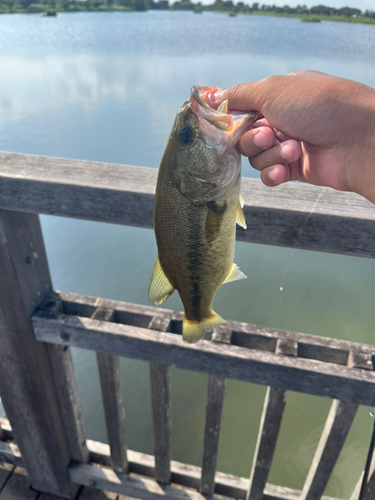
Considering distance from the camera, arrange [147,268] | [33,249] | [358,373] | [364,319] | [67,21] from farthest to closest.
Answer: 1. [67,21]
2. [147,268]
3. [364,319]
4. [33,249]
5. [358,373]

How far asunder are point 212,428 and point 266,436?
0.77ft

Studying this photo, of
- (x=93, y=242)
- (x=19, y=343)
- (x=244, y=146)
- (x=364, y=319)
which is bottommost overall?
(x=364, y=319)

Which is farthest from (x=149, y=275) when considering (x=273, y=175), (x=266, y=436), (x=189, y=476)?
(x=273, y=175)

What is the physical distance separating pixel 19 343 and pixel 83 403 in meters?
2.04

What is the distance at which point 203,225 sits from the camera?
2.91 ft

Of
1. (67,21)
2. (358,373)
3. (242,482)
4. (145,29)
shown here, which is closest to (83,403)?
(242,482)

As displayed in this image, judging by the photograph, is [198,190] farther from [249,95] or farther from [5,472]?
[5,472]

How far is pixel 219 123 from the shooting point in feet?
2.83

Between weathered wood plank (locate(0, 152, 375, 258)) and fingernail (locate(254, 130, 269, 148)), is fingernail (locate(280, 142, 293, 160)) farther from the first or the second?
weathered wood plank (locate(0, 152, 375, 258))

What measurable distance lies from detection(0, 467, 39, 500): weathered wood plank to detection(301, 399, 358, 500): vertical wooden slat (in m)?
1.60

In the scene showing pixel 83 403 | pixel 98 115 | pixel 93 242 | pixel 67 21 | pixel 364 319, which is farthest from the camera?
pixel 67 21

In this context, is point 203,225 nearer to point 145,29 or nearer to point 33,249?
point 33,249

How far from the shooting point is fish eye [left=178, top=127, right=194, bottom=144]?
892 millimetres

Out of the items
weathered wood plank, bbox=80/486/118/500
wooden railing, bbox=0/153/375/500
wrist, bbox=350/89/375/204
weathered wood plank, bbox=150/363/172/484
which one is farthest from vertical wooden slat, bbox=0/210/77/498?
wrist, bbox=350/89/375/204
